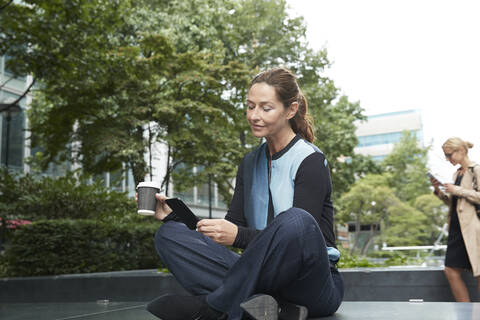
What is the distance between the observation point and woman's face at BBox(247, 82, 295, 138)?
2.77 metres

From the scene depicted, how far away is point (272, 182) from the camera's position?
2.75 meters

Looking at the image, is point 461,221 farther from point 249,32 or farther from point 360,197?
point 360,197

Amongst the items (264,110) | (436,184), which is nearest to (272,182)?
(264,110)

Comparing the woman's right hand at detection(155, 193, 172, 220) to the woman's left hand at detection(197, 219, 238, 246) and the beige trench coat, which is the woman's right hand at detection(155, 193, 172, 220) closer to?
the woman's left hand at detection(197, 219, 238, 246)

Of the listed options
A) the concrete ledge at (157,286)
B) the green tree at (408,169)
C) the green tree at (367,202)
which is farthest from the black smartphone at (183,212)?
the green tree at (408,169)

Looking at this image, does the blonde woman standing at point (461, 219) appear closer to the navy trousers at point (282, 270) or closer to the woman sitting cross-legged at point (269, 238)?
the woman sitting cross-legged at point (269, 238)

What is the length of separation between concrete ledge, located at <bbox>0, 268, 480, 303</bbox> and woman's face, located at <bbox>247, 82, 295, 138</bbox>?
3.45 meters

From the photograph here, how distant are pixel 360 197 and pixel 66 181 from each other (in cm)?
2192

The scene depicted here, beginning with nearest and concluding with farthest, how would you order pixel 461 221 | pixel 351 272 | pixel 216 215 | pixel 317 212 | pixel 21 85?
pixel 317 212
pixel 461 221
pixel 351 272
pixel 21 85
pixel 216 215

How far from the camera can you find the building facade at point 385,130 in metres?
79.1

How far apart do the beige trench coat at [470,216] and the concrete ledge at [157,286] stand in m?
0.65

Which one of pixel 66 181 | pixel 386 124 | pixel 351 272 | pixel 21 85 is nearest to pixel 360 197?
pixel 21 85

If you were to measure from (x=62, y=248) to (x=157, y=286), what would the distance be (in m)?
2.53

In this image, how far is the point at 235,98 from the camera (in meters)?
14.7
